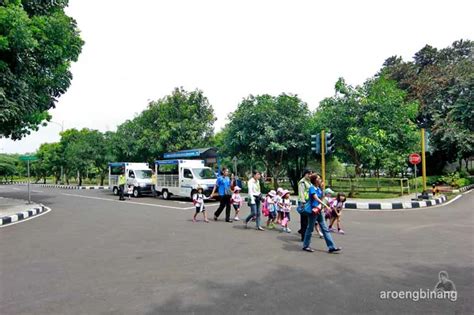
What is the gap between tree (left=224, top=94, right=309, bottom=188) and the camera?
67.2ft

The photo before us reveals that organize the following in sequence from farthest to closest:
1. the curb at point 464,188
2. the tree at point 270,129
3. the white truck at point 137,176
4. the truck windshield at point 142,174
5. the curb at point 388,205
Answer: the truck windshield at point 142,174
the white truck at point 137,176
the curb at point 464,188
the tree at point 270,129
the curb at point 388,205

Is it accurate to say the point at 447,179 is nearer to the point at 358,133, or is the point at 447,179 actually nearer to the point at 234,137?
the point at 358,133

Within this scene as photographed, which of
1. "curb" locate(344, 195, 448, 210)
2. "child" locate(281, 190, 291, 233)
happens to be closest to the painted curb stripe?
"child" locate(281, 190, 291, 233)

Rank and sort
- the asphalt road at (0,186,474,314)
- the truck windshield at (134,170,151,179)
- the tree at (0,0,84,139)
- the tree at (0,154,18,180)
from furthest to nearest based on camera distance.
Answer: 1. the tree at (0,154,18,180)
2. the truck windshield at (134,170,151,179)
3. the tree at (0,0,84,139)
4. the asphalt road at (0,186,474,314)

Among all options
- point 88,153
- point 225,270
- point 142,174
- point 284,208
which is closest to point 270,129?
point 142,174

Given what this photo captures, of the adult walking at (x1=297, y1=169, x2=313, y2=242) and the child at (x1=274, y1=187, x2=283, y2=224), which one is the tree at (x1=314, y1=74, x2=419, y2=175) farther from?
the adult walking at (x1=297, y1=169, x2=313, y2=242)

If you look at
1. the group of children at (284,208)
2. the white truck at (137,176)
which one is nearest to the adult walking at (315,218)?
the group of children at (284,208)

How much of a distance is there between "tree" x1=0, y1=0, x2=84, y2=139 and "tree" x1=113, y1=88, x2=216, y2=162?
523 inches

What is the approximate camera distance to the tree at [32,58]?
38.9ft

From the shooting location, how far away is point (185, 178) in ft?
62.9

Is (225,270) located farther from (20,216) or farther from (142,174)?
(142,174)

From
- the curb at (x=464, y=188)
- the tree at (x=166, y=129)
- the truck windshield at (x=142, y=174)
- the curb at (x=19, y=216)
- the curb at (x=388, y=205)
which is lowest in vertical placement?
the curb at (x=19, y=216)

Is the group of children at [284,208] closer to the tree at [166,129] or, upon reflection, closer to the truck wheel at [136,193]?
the truck wheel at [136,193]

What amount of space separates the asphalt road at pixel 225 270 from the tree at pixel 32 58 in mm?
5789
